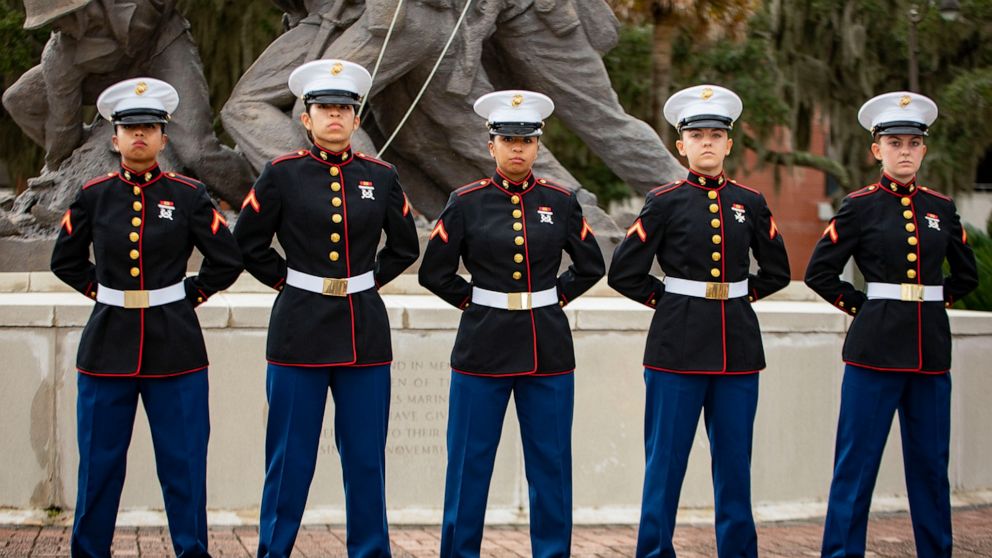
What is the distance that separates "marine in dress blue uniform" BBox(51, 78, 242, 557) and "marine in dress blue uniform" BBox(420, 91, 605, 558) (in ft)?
2.86

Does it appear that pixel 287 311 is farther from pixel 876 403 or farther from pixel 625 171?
pixel 625 171

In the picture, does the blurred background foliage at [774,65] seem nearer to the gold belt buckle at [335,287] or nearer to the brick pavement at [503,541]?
the brick pavement at [503,541]

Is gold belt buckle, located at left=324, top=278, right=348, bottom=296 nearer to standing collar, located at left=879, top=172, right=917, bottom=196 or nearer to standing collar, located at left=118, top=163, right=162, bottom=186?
standing collar, located at left=118, top=163, right=162, bottom=186

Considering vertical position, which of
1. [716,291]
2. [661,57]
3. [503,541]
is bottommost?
[503,541]

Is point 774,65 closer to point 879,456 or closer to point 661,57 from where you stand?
point 661,57

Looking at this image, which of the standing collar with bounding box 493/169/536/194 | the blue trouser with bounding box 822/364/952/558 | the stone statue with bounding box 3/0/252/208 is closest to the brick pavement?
the blue trouser with bounding box 822/364/952/558

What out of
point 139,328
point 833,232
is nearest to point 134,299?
point 139,328

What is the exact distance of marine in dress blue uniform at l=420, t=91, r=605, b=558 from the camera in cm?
547

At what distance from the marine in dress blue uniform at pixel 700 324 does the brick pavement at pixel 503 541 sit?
0.97 m

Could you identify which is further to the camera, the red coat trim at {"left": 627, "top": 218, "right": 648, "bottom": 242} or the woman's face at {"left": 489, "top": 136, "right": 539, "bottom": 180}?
the red coat trim at {"left": 627, "top": 218, "right": 648, "bottom": 242}

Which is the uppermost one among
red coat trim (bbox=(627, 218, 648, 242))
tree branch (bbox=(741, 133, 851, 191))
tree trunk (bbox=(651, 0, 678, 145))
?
tree trunk (bbox=(651, 0, 678, 145))

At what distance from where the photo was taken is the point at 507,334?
5477 mm

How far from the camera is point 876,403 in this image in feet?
18.9

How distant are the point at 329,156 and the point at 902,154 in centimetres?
221
